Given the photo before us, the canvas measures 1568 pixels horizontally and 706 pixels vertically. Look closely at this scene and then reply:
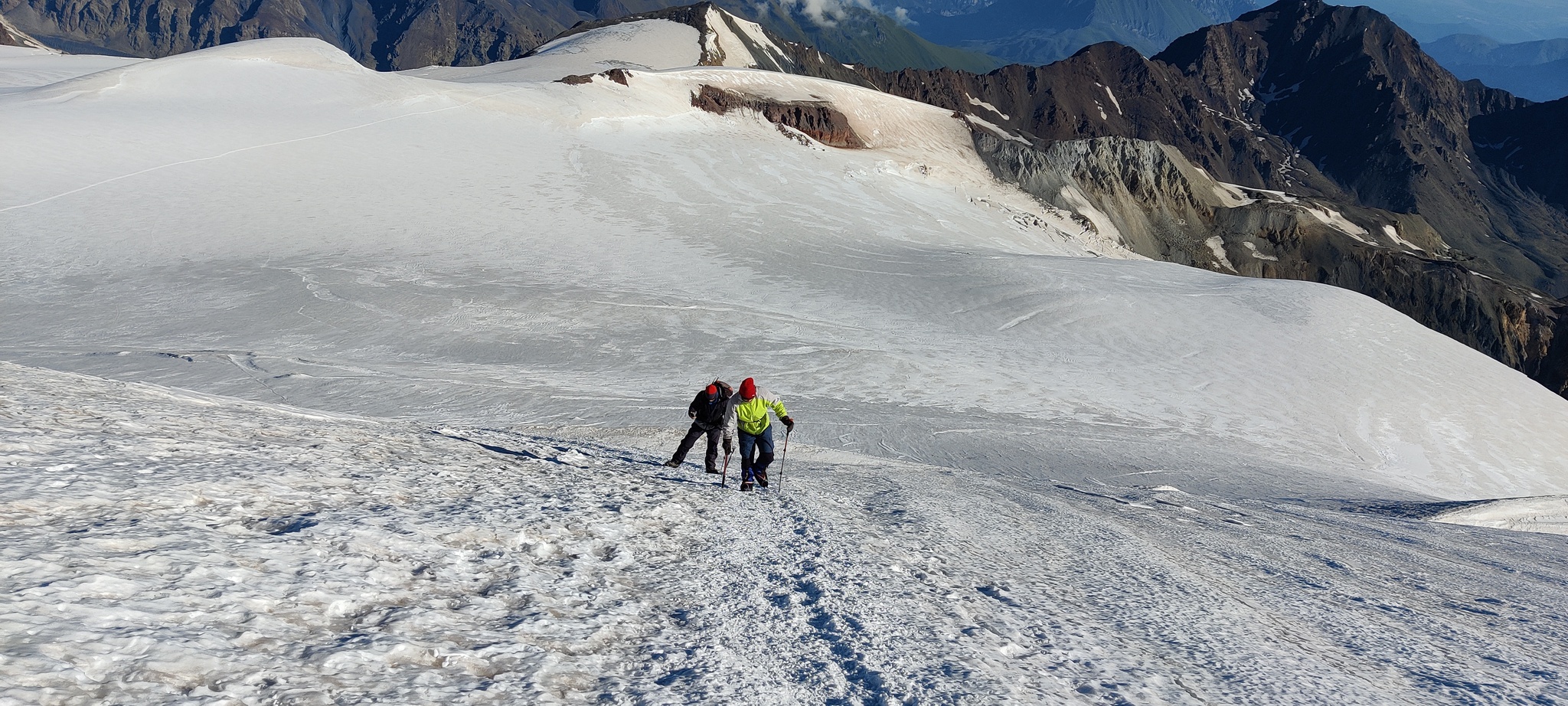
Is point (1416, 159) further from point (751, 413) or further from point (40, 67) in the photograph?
point (751, 413)

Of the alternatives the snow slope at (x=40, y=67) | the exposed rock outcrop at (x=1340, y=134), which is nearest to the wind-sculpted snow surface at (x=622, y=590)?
the snow slope at (x=40, y=67)

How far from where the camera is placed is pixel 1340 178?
571 feet

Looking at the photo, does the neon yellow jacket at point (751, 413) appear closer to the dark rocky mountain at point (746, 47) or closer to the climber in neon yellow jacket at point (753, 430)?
the climber in neon yellow jacket at point (753, 430)

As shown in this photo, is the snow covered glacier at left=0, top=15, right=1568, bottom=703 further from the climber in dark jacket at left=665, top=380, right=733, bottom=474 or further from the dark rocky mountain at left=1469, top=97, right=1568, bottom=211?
the dark rocky mountain at left=1469, top=97, right=1568, bottom=211

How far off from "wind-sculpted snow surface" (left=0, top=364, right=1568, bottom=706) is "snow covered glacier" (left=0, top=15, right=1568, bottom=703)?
3 centimetres

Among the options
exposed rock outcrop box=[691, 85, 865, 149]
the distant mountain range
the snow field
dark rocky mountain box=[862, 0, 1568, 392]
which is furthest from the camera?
dark rocky mountain box=[862, 0, 1568, 392]

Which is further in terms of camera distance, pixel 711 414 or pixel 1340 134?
pixel 1340 134

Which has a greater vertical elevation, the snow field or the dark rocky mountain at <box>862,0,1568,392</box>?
the dark rocky mountain at <box>862,0,1568,392</box>

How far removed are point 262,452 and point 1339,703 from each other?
6988 millimetres

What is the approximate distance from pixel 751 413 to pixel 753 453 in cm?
38

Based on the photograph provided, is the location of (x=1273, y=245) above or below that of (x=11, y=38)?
below

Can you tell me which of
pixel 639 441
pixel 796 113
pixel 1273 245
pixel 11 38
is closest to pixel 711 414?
pixel 639 441

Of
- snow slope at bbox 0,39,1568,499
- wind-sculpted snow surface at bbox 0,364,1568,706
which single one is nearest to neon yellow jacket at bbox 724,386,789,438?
wind-sculpted snow surface at bbox 0,364,1568,706

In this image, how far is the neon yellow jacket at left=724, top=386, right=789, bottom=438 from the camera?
836 cm
